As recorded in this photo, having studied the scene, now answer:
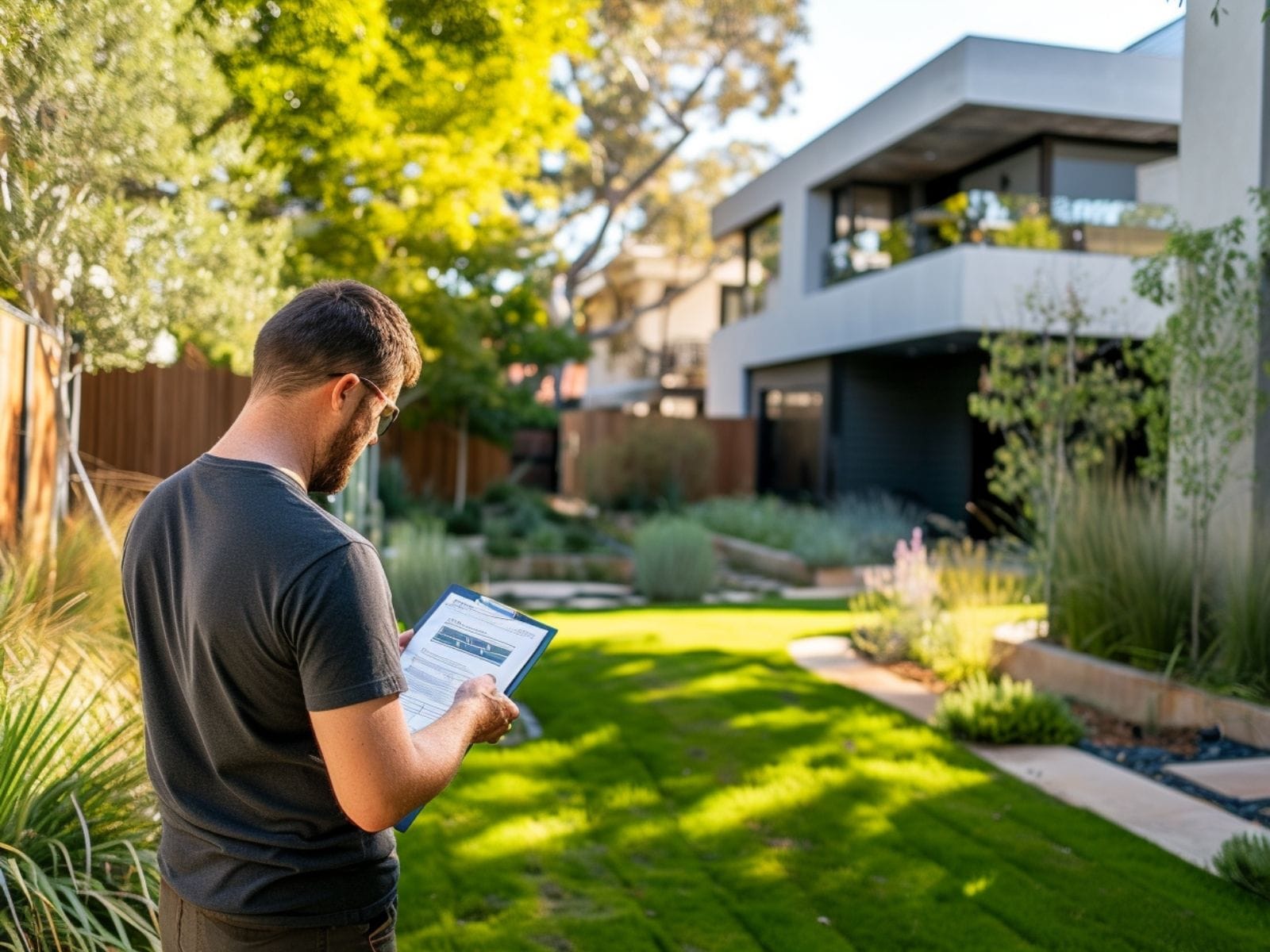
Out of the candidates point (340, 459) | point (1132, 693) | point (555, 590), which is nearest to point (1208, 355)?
point (1132, 693)

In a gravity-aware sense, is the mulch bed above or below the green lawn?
above

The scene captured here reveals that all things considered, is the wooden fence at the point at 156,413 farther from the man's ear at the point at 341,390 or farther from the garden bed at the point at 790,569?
the man's ear at the point at 341,390

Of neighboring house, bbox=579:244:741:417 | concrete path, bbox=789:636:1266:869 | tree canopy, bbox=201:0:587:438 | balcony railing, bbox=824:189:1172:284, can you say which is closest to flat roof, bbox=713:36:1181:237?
balcony railing, bbox=824:189:1172:284

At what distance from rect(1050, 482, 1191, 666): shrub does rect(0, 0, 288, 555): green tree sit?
207 inches

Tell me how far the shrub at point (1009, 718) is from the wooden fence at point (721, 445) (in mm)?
15617

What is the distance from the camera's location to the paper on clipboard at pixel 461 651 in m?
2.28

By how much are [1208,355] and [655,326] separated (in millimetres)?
33313

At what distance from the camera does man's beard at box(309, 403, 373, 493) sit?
2.02 meters

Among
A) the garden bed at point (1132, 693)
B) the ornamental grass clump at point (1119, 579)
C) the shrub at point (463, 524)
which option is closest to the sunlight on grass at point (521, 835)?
the garden bed at point (1132, 693)

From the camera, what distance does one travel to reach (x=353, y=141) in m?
8.46

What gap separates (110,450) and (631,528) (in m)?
9.88

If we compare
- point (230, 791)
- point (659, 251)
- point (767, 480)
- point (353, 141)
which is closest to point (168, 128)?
point (353, 141)

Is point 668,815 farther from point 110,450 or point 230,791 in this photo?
point 110,450

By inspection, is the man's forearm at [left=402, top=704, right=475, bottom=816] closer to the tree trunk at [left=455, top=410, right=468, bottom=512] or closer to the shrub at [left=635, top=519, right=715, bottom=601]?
the shrub at [left=635, top=519, right=715, bottom=601]
